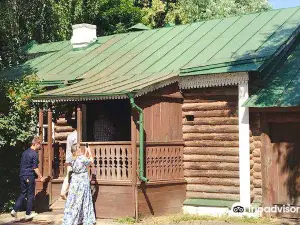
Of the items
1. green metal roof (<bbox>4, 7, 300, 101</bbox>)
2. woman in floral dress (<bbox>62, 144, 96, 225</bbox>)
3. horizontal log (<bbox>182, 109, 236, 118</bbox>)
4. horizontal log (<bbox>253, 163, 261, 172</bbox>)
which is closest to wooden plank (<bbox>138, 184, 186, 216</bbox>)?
woman in floral dress (<bbox>62, 144, 96, 225</bbox>)

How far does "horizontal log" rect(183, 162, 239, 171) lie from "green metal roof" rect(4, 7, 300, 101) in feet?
7.83

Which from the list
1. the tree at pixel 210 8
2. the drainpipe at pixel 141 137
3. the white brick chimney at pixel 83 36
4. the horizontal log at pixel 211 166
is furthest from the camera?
the tree at pixel 210 8

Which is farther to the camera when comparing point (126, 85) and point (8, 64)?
point (8, 64)

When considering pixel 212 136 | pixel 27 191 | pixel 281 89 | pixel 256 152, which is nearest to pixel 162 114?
pixel 212 136

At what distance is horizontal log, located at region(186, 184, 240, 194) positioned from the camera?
14.3 metres

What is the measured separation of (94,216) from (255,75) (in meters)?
5.36

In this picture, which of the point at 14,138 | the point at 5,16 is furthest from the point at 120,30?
the point at 14,138

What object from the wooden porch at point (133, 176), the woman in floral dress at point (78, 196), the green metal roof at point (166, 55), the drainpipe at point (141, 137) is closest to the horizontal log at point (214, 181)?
the wooden porch at point (133, 176)

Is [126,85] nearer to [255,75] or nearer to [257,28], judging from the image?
[255,75]

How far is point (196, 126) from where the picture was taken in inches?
598

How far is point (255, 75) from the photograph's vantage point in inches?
563

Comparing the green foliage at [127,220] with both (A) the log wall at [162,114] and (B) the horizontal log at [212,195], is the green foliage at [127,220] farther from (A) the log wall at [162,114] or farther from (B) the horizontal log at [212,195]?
(B) the horizontal log at [212,195]

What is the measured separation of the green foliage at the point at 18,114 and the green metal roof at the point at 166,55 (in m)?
1.05

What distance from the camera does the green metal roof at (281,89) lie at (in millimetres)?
13258
